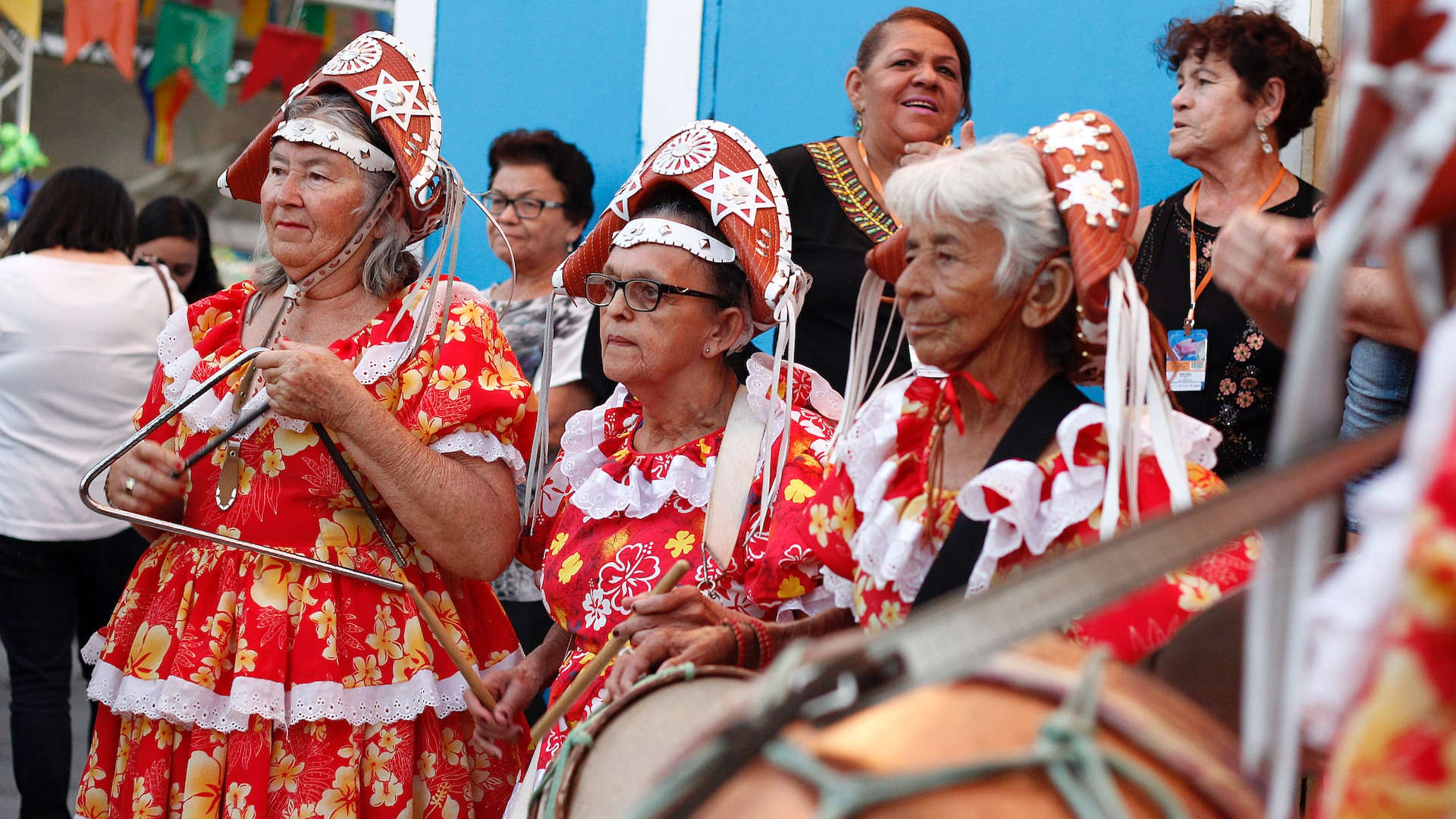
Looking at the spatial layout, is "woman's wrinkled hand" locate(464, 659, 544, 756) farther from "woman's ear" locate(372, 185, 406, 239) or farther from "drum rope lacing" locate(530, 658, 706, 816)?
"woman's ear" locate(372, 185, 406, 239)

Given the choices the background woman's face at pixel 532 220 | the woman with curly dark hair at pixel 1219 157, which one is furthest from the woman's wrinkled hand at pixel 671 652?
the background woman's face at pixel 532 220

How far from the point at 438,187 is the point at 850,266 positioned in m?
0.98

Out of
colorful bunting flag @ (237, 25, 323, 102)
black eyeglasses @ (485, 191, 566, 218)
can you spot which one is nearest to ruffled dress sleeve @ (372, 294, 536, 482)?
black eyeglasses @ (485, 191, 566, 218)

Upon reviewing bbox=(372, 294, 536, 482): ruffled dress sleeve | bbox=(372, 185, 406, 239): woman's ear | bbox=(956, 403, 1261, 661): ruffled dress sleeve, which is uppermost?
bbox=(372, 185, 406, 239): woman's ear

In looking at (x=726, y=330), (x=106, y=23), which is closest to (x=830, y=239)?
(x=726, y=330)

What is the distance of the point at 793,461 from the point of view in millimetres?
2639

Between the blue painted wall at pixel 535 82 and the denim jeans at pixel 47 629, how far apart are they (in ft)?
5.12

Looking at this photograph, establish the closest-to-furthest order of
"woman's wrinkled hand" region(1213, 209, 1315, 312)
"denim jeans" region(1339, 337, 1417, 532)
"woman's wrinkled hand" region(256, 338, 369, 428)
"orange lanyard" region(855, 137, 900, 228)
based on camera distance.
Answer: "woman's wrinkled hand" region(1213, 209, 1315, 312) < "woman's wrinkled hand" region(256, 338, 369, 428) < "denim jeans" region(1339, 337, 1417, 532) < "orange lanyard" region(855, 137, 900, 228)

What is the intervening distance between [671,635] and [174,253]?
168 inches

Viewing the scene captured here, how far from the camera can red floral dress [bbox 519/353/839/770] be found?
2525mm

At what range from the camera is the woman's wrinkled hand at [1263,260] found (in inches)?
59.8

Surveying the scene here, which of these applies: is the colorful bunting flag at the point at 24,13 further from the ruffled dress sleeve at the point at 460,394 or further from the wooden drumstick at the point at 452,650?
the wooden drumstick at the point at 452,650

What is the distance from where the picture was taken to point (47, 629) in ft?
14.5

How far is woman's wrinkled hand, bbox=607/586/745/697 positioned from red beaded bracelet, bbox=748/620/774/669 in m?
0.04
